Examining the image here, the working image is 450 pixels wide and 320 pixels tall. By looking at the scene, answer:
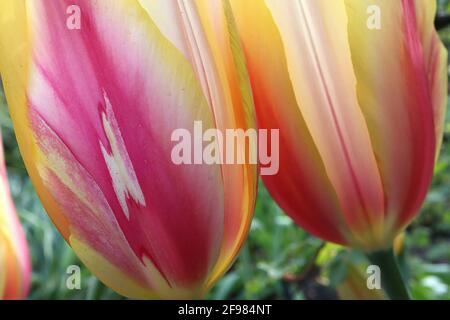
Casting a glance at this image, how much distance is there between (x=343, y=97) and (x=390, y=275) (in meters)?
0.08

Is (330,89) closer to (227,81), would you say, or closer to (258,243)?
(227,81)

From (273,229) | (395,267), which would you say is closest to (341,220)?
(395,267)

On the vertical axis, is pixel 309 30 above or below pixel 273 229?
above

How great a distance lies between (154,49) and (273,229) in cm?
126

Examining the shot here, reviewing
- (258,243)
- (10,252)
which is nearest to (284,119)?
(10,252)

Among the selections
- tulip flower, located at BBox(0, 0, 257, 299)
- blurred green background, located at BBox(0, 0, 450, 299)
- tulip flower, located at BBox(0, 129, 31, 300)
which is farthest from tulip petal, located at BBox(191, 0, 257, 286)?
blurred green background, located at BBox(0, 0, 450, 299)

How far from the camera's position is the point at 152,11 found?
304 millimetres

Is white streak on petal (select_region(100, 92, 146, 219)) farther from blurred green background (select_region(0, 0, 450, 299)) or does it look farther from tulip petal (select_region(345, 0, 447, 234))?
blurred green background (select_region(0, 0, 450, 299))

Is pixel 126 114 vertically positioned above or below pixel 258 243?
above

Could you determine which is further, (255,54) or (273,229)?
(273,229)

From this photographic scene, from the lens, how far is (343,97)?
1.08 feet

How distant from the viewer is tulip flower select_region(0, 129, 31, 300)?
0.39 meters

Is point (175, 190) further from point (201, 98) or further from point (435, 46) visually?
point (435, 46)

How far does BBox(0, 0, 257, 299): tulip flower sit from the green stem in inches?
2.9
